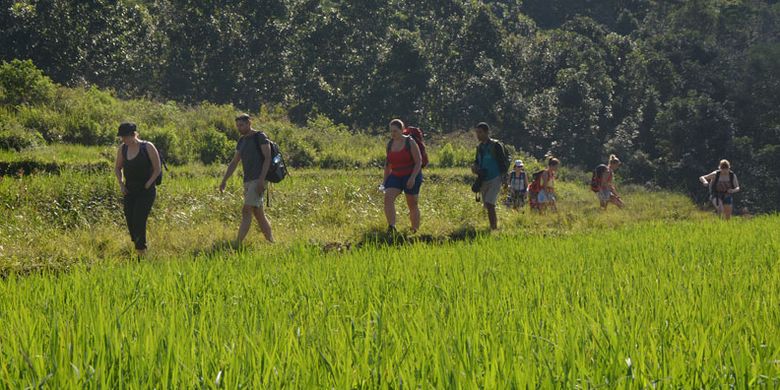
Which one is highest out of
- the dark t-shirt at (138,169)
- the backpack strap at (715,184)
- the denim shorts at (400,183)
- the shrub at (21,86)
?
the shrub at (21,86)

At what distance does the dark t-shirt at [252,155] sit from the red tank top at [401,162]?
1632 mm

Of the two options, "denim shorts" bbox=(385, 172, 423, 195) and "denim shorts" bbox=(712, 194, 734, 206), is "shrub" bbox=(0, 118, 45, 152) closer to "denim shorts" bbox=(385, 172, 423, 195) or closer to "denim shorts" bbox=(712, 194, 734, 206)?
"denim shorts" bbox=(385, 172, 423, 195)

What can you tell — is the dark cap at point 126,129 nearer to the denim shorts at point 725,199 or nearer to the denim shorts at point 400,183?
the denim shorts at point 400,183

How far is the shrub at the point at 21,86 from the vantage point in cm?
2066

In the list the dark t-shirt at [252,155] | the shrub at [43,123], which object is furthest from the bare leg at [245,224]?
the shrub at [43,123]

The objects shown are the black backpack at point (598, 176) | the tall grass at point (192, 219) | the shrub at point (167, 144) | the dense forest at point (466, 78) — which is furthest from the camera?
the dense forest at point (466, 78)

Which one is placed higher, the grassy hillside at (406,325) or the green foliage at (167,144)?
the green foliage at (167,144)

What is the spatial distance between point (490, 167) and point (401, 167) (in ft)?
5.08

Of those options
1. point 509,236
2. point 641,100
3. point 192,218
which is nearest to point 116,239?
point 192,218

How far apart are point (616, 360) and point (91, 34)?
3377cm

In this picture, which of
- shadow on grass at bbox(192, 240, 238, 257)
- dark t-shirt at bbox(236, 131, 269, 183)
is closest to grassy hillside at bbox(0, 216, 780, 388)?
shadow on grass at bbox(192, 240, 238, 257)

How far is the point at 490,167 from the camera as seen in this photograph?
392 inches

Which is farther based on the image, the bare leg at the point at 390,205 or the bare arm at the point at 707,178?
the bare arm at the point at 707,178

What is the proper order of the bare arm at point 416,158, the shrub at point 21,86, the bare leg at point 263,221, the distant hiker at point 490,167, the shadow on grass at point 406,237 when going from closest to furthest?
the bare leg at point 263,221, the shadow on grass at point 406,237, the bare arm at point 416,158, the distant hiker at point 490,167, the shrub at point 21,86
